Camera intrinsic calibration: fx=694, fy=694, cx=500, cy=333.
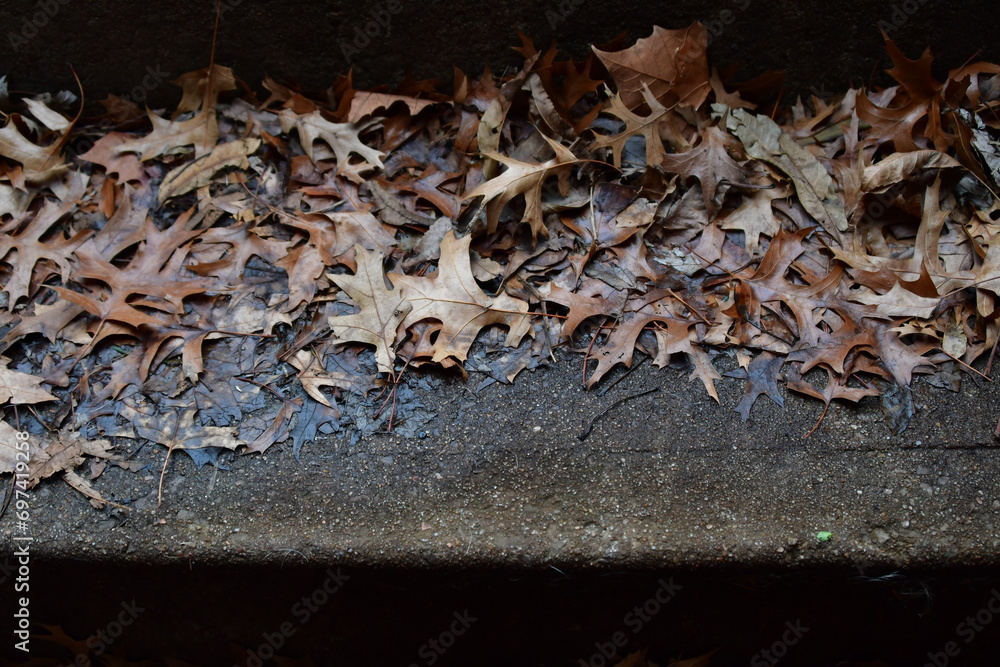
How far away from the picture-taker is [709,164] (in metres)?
2.20

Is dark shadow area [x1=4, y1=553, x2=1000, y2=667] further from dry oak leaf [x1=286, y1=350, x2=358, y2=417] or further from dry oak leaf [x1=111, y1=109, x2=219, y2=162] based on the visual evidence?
dry oak leaf [x1=111, y1=109, x2=219, y2=162]

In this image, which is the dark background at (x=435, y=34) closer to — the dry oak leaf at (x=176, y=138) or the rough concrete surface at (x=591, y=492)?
the dry oak leaf at (x=176, y=138)

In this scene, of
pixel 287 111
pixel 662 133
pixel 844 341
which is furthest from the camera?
pixel 287 111

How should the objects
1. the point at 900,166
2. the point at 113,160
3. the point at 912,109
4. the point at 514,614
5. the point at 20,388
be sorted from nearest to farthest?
the point at 514,614 < the point at 20,388 < the point at 900,166 < the point at 912,109 < the point at 113,160

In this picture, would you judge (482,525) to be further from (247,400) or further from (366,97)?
(366,97)

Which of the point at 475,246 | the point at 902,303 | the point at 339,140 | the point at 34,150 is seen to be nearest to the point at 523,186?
the point at 475,246

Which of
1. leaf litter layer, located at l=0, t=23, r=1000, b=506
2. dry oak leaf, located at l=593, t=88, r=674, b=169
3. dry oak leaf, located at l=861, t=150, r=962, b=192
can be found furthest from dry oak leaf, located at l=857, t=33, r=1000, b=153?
dry oak leaf, located at l=593, t=88, r=674, b=169

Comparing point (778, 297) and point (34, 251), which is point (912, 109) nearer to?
point (778, 297)

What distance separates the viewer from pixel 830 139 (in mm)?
2449

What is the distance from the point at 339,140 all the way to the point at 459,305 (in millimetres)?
848

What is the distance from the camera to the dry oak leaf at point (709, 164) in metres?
2.20

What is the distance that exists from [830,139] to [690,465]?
1.37 m

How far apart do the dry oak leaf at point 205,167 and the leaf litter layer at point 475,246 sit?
0.04ft

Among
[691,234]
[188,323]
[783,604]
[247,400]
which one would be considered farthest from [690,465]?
[188,323]
